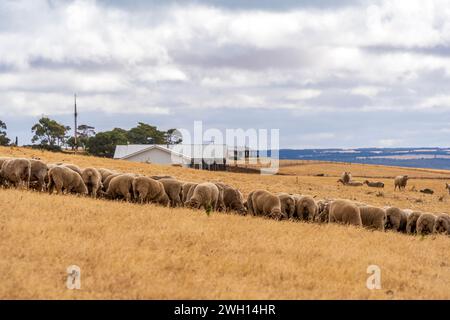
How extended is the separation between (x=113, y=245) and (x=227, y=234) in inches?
146

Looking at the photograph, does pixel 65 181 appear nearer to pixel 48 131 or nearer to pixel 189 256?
pixel 189 256

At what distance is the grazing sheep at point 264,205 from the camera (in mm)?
22328

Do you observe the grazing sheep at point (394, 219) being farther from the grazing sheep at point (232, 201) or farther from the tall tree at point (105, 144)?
the tall tree at point (105, 144)

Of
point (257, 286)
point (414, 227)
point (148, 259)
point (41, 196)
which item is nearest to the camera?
point (257, 286)

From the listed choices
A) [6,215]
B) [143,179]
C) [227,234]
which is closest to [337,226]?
[227,234]

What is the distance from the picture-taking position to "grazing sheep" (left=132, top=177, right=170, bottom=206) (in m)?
22.2

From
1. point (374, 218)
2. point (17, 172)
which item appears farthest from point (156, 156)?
point (374, 218)

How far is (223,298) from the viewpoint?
1025cm

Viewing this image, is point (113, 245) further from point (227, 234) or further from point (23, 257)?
point (227, 234)

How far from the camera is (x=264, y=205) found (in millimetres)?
22953

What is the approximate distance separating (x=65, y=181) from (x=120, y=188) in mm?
1921

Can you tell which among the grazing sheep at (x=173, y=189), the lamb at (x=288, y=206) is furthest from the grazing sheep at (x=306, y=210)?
the grazing sheep at (x=173, y=189)

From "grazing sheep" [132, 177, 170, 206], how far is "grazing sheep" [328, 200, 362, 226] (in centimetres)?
587

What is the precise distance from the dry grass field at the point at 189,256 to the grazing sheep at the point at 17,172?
275 cm
